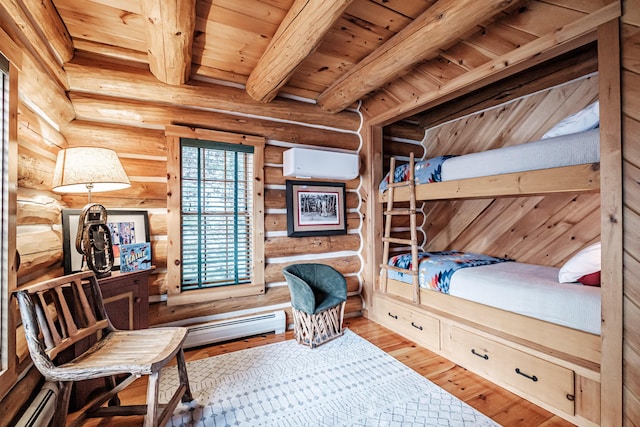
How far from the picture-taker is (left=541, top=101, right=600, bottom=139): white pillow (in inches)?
67.7

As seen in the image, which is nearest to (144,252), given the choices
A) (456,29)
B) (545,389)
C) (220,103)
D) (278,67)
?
(220,103)

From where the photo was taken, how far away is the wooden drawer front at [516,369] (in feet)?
5.80

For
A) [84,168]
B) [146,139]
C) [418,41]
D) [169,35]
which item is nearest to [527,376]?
[418,41]

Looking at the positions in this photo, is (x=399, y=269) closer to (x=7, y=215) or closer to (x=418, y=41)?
(x=418, y=41)

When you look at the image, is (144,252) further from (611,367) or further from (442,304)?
(611,367)

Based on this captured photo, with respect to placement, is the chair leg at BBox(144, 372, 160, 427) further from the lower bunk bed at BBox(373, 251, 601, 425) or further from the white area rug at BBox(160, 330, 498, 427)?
the lower bunk bed at BBox(373, 251, 601, 425)

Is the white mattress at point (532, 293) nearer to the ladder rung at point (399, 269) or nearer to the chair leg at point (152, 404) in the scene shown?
the ladder rung at point (399, 269)

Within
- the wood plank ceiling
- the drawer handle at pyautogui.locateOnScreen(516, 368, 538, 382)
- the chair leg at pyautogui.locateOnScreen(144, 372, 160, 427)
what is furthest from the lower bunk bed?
the chair leg at pyautogui.locateOnScreen(144, 372, 160, 427)

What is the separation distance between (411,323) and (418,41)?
2.45m

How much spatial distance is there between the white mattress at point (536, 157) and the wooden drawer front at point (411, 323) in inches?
52.9

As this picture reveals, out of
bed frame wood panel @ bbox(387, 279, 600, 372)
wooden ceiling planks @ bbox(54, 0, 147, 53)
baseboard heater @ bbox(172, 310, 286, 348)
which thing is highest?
wooden ceiling planks @ bbox(54, 0, 147, 53)

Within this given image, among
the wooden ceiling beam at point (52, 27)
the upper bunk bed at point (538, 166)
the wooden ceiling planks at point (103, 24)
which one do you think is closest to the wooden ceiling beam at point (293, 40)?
the wooden ceiling planks at point (103, 24)

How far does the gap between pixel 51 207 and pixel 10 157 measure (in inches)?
31.4

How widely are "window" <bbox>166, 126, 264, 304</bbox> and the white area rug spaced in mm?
702
